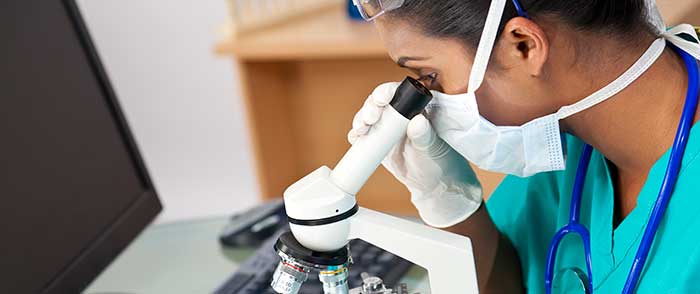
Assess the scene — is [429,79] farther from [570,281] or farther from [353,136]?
[570,281]

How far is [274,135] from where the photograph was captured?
2498mm

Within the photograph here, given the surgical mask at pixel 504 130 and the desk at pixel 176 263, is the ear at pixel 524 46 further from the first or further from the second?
the desk at pixel 176 263

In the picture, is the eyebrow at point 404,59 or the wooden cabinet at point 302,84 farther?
the wooden cabinet at point 302,84

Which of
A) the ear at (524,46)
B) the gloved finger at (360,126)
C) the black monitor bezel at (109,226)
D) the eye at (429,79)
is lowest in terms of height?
the black monitor bezel at (109,226)

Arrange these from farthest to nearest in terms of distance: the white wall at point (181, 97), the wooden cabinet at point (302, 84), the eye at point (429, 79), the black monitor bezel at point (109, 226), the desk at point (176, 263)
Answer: the white wall at point (181, 97) < the wooden cabinet at point (302, 84) < the desk at point (176, 263) < the black monitor bezel at point (109, 226) < the eye at point (429, 79)

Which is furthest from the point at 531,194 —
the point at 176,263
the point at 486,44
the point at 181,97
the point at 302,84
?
the point at 181,97

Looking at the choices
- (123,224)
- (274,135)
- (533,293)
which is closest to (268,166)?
(274,135)

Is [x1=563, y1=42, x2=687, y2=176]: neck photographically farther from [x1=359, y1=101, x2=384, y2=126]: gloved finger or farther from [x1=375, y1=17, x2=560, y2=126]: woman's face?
[x1=359, y1=101, x2=384, y2=126]: gloved finger

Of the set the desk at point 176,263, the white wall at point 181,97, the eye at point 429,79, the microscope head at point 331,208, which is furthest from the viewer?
the white wall at point 181,97

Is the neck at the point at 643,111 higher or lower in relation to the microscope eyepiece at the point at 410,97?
lower

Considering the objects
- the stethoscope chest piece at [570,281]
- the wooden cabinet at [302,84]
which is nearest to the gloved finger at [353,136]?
the stethoscope chest piece at [570,281]

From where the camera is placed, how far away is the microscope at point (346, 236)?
0.83m

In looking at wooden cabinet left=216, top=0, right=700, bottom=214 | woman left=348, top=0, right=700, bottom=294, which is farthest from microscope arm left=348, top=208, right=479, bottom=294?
wooden cabinet left=216, top=0, right=700, bottom=214

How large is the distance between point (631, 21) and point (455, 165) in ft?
0.93
